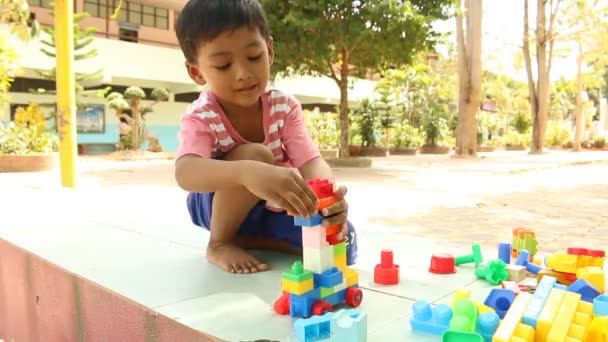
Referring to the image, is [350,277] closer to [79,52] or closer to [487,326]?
[487,326]

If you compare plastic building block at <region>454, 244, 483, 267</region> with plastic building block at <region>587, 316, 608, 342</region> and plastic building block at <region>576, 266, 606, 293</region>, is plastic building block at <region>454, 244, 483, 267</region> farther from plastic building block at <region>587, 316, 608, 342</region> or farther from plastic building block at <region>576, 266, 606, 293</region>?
plastic building block at <region>587, 316, 608, 342</region>

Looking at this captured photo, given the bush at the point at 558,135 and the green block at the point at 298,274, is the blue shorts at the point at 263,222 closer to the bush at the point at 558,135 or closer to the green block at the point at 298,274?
the green block at the point at 298,274

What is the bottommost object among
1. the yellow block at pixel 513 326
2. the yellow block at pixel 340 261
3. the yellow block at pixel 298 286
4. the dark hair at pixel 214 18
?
the yellow block at pixel 513 326

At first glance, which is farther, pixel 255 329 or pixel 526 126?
pixel 526 126

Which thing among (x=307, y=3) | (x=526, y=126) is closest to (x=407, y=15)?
(x=307, y=3)

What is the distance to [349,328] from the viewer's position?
1.09m

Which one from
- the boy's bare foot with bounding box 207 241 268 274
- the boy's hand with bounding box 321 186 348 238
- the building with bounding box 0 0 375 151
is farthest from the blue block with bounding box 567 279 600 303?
the building with bounding box 0 0 375 151

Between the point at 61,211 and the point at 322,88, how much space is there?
1863 centimetres

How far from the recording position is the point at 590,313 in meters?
1.20

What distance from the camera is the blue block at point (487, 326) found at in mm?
1149

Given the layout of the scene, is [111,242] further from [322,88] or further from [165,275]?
[322,88]

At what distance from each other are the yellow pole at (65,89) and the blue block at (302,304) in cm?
517

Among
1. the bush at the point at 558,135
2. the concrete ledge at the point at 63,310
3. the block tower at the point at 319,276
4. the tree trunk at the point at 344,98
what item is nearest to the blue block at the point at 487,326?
the block tower at the point at 319,276

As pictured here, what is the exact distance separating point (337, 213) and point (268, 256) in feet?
2.33
